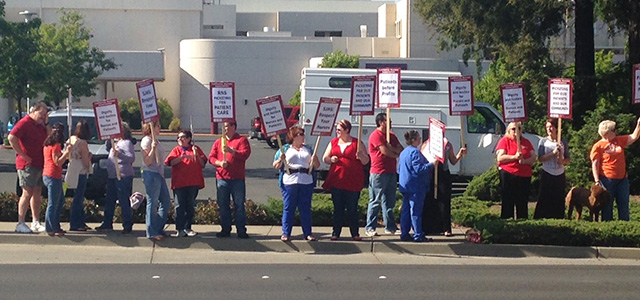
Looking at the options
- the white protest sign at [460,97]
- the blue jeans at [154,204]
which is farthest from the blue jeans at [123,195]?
the white protest sign at [460,97]

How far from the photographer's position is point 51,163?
508 inches

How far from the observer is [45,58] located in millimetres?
42469

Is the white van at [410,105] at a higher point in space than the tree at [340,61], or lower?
lower

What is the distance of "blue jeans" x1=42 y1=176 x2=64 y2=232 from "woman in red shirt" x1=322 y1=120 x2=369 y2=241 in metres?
3.67

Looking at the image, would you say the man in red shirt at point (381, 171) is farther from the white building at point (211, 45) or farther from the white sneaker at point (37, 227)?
the white building at point (211, 45)

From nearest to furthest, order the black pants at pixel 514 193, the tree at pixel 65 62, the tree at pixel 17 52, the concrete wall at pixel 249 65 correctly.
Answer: the black pants at pixel 514 193 → the tree at pixel 17 52 → the tree at pixel 65 62 → the concrete wall at pixel 249 65

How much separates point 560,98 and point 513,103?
0.79 meters

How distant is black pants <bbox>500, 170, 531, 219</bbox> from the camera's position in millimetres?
13539

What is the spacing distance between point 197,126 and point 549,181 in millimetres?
47858

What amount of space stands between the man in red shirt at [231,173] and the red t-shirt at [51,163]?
2088 millimetres

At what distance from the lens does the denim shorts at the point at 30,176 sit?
42.4ft

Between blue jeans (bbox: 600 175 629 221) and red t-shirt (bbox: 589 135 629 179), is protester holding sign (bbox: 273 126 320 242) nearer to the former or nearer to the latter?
red t-shirt (bbox: 589 135 629 179)
